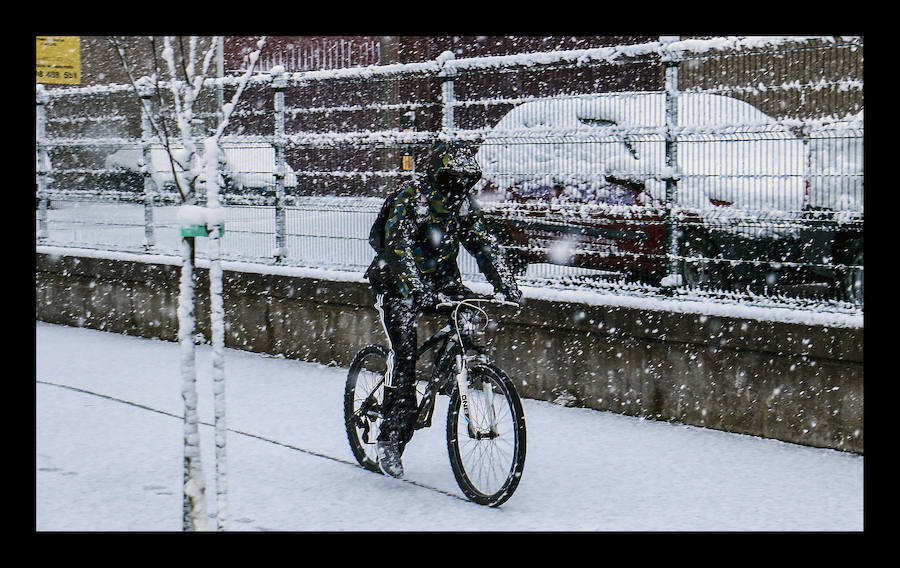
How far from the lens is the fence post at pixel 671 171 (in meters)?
7.42

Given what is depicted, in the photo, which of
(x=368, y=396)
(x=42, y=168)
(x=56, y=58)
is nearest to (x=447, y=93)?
(x=368, y=396)

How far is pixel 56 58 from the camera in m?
13.6

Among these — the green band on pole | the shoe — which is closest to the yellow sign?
the shoe

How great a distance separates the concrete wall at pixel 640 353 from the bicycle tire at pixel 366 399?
1.87m

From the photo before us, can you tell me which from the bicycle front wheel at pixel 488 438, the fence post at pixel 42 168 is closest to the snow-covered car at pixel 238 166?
the fence post at pixel 42 168

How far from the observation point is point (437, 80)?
356 inches

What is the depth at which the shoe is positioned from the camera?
20.0 feet

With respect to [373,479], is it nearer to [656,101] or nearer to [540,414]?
[540,414]

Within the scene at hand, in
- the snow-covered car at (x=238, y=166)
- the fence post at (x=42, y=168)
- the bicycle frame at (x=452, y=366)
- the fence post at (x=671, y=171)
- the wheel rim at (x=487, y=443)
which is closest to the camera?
the wheel rim at (x=487, y=443)

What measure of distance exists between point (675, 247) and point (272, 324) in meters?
3.98

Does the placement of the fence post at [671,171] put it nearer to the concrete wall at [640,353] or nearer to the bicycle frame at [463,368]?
the concrete wall at [640,353]

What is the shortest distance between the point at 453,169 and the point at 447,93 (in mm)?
3087

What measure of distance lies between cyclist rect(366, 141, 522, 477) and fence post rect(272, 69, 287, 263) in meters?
4.12

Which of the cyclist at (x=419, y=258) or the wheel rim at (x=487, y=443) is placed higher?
the cyclist at (x=419, y=258)
